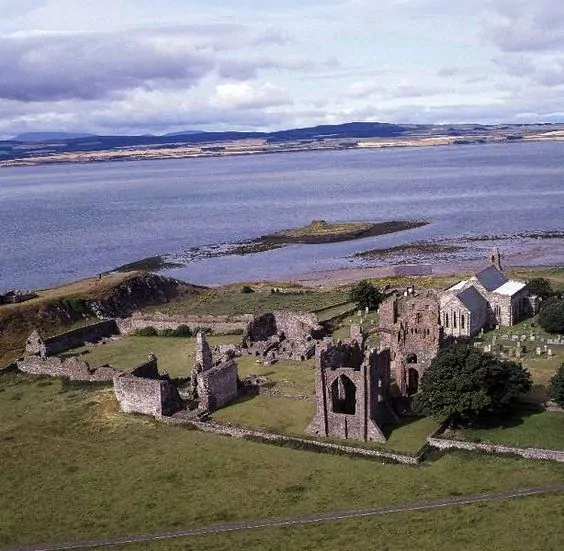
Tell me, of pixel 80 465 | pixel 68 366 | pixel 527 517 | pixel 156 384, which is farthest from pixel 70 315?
pixel 527 517

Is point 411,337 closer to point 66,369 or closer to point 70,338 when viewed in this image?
point 66,369

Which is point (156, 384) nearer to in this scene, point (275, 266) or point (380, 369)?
point (380, 369)

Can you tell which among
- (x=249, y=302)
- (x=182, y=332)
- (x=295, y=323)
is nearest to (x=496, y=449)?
(x=295, y=323)

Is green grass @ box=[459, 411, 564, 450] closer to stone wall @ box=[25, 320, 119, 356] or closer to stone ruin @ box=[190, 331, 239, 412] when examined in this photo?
stone ruin @ box=[190, 331, 239, 412]

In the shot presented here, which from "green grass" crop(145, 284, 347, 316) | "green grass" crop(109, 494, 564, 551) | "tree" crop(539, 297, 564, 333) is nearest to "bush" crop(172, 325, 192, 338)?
"green grass" crop(145, 284, 347, 316)

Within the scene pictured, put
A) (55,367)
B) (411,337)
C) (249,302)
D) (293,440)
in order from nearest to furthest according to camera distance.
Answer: (293,440), (411,337), (55,367), (249,302)

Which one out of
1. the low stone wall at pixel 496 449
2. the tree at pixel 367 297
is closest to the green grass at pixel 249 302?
the tree at pixel 367 297

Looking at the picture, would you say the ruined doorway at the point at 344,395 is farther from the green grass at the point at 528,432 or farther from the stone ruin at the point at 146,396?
the stone ruin at the point at 146,396
